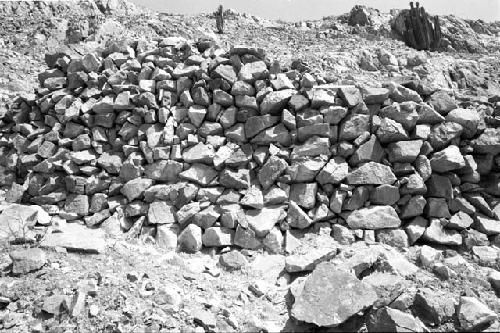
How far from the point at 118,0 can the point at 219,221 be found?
27501mm

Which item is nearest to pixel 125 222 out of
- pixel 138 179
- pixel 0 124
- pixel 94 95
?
Answer: pixel 138 179

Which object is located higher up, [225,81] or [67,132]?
[225,81]

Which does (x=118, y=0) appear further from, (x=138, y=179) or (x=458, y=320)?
(x=458, y=320)

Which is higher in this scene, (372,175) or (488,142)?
(488,142)

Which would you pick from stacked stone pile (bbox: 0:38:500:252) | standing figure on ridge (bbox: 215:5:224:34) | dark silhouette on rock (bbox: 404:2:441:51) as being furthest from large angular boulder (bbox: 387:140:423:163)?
standing figure on ridge (bbox: 215:5:224:34)

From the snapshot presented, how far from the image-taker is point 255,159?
7566mm

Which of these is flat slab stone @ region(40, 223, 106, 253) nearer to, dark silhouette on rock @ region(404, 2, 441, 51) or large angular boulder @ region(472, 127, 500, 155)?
large angular boulder @ region(472, 127, 500, 155)

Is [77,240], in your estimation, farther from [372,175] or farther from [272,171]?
[372,175]

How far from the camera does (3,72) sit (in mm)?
13844

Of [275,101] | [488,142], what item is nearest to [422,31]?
[488,142]

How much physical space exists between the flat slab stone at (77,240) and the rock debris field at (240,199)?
0.04m

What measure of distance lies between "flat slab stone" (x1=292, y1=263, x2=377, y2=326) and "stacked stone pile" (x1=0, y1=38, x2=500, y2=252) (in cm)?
178

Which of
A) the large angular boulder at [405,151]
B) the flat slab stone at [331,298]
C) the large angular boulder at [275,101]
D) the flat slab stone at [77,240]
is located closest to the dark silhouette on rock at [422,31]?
the large angular boulder at [405,151]

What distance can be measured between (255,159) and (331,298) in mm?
3470
